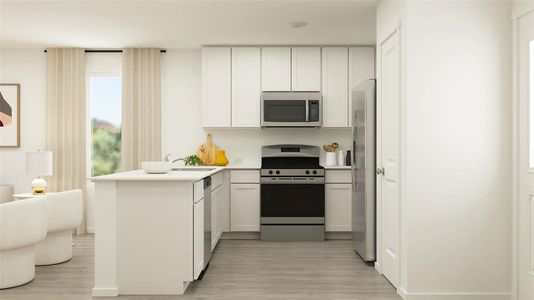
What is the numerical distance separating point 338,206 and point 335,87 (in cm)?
161

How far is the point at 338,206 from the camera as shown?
629cm

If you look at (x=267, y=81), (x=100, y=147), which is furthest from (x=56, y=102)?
(x=267, y=81)

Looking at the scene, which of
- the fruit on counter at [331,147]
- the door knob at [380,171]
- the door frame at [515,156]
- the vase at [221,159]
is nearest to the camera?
the door frame at [515,156]

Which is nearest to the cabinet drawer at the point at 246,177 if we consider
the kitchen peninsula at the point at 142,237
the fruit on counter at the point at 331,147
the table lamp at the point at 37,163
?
the fruit on counter at the point at 331,147

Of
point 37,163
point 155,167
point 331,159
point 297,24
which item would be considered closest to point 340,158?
point 331,159

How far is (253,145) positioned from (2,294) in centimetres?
379

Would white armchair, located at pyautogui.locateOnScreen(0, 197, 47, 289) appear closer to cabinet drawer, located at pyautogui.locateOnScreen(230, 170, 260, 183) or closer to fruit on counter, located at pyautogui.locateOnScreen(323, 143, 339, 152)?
cabinet drawer, located at pyautogui.locateOnScreen(230, 170, 260, 183)

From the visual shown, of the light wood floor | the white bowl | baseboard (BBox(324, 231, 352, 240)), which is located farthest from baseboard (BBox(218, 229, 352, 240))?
the white bowl

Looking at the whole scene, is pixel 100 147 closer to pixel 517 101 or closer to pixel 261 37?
pixel 261 37

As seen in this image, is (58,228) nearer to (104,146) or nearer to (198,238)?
(198,238)

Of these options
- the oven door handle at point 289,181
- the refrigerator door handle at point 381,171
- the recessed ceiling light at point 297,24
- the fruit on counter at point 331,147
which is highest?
the recessed ceiling light at point 297,24

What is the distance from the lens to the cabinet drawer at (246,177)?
6328 mm

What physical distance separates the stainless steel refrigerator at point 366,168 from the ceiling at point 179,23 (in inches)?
36.9

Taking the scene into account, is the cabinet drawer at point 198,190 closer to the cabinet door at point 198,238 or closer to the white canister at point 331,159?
the cabinet door at point 198,238
